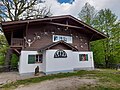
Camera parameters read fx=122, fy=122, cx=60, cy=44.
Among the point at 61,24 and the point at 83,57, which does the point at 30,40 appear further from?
the point at 83,57

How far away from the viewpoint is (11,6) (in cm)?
1822

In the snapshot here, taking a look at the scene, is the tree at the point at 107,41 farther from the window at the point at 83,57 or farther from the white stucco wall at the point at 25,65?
the white stucco wall at the point at 25,65

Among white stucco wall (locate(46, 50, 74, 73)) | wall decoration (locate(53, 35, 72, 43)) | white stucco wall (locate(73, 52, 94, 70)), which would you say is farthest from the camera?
white stucco wall (locate(73, 52, 94, 70))

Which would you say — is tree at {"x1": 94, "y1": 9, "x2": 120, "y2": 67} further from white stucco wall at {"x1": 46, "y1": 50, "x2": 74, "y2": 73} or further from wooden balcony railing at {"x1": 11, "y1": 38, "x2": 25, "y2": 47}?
wooden balcony railing at {"x1": 11, "y1": 38, "x2": 25, "y2": 47}

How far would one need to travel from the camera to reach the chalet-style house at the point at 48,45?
12.2 m

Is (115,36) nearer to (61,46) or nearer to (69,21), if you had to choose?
(69,21)

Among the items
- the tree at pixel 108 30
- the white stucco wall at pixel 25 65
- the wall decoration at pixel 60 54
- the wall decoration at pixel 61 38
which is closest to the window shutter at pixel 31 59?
the white stucco wall at pixel 25 65

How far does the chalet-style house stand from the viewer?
12.2 m

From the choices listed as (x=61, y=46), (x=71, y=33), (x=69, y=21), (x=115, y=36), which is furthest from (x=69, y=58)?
(x=115, y=36)

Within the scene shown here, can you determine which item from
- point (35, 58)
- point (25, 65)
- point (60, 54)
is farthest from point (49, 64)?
point (25, 65)

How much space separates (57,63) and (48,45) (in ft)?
6.78

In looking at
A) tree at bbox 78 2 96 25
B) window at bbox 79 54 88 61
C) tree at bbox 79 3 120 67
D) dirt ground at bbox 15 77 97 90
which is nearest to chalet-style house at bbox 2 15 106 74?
window at bbox 79 54 88 61

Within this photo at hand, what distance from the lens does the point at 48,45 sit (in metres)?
12.6

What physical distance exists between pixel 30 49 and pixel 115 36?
13428 millimetres
